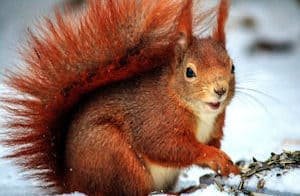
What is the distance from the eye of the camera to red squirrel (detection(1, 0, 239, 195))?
2.18 metres

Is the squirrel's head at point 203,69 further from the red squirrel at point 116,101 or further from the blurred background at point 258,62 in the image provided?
the blurred background at point 258,62

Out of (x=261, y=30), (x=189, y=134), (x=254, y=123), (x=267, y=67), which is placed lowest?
(x=189, y=134)

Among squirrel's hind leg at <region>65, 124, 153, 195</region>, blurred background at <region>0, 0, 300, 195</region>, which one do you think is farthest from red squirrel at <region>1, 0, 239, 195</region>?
blurred background at <region>0, 0, 300, 195</region>

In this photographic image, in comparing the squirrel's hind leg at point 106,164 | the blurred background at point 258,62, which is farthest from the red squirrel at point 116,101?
the blurred background at point 258,62

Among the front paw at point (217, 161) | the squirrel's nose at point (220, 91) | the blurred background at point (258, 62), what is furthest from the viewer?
the blurred background at point (258, 62)

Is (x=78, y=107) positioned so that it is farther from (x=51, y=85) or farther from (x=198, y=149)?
(x=198, y=149)

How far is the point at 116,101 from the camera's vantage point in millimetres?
2244

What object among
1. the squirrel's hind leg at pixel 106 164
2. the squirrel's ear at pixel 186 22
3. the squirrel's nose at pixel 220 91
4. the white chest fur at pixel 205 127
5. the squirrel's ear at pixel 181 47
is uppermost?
the squirrel's ear at pixel 186 22

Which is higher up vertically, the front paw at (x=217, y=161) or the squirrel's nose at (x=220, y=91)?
the squirrel's nose at (x=220, y=91)

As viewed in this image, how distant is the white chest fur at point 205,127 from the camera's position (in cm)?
223

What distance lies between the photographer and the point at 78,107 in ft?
7.49

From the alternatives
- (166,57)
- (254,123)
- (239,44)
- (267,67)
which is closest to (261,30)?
(239,44)

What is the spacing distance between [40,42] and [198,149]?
605mm

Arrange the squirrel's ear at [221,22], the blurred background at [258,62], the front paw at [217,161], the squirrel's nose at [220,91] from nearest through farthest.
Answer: the squirrel's nose at [220,91] → the front paw at [217,161] → the squirrel's ear at [221,22] → the blurred background at [258,62]
